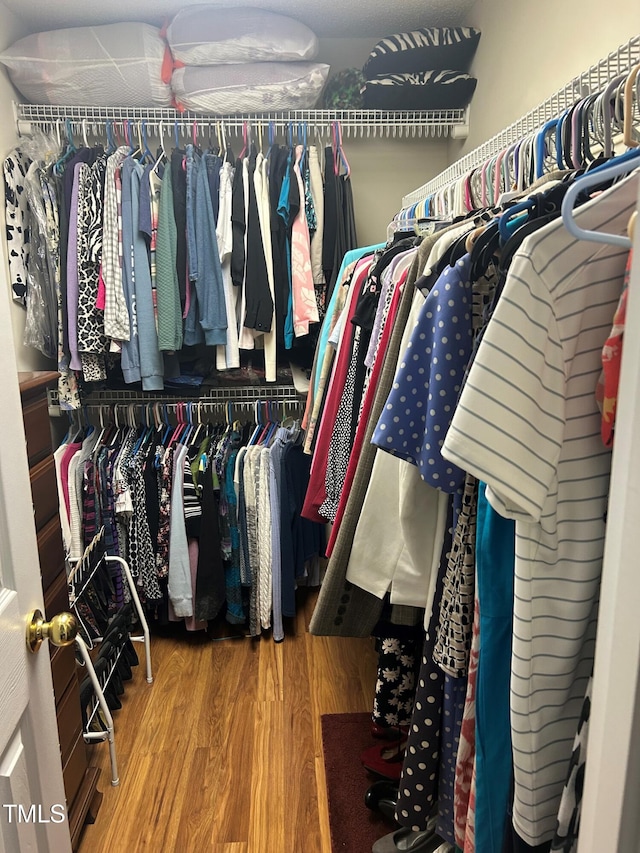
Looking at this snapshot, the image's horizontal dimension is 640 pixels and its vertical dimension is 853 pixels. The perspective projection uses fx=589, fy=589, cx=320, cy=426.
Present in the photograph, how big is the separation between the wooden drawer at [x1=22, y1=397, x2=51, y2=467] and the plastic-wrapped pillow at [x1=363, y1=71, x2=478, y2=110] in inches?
71.7

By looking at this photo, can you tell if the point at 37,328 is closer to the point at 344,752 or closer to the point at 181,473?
the point at 181,473

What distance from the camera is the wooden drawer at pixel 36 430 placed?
132 centimetres

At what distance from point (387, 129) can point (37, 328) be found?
5.49 feet

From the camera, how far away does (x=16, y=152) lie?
90.0 inches

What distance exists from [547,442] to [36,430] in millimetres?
1159

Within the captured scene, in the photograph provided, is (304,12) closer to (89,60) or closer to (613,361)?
(89,60)

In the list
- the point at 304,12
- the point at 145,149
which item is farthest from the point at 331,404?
the point at 304,12

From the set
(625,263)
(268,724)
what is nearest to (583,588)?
(625,263)

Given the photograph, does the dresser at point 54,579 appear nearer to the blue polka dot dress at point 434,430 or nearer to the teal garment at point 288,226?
the blue polka dot dress at point 434,430

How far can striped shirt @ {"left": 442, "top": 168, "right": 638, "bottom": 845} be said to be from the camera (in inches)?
25.9

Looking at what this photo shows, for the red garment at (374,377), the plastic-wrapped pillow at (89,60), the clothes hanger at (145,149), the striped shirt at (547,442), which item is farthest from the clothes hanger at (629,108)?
the plastic-wrapped pillow at (89,60)

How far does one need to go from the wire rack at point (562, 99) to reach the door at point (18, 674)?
99 cm

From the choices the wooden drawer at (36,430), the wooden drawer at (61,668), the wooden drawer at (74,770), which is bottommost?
the wooden drawer at (74,770)

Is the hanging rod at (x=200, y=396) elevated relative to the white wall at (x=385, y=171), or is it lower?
lower
